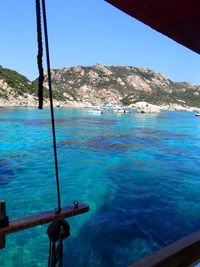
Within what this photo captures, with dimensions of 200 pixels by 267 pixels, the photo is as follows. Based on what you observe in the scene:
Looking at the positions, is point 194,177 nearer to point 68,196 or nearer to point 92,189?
point 92,189

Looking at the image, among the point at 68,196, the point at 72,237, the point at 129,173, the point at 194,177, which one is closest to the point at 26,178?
the point at 68,196

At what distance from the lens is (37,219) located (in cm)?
249

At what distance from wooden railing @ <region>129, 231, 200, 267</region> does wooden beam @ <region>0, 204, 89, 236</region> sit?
86cm

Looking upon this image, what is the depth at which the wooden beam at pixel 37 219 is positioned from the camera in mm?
2330

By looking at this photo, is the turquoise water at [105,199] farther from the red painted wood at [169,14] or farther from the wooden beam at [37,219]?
the red painted wood at [169,14]

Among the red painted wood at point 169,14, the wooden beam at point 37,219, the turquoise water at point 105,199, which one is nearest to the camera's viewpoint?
the wooden beam at point 37,219

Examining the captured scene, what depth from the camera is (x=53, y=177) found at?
16328 millimetres

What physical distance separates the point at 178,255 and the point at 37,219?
5.52 ft

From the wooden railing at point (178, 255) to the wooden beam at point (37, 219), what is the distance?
862 mm

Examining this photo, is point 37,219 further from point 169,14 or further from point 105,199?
point 105,199

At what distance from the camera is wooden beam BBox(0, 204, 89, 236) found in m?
2.33

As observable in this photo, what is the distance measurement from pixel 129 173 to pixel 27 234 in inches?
390

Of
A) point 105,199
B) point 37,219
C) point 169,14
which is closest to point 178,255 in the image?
point 37,219

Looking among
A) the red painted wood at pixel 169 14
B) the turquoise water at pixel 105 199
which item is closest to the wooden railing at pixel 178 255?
the red painted wood at pixel 169 14
